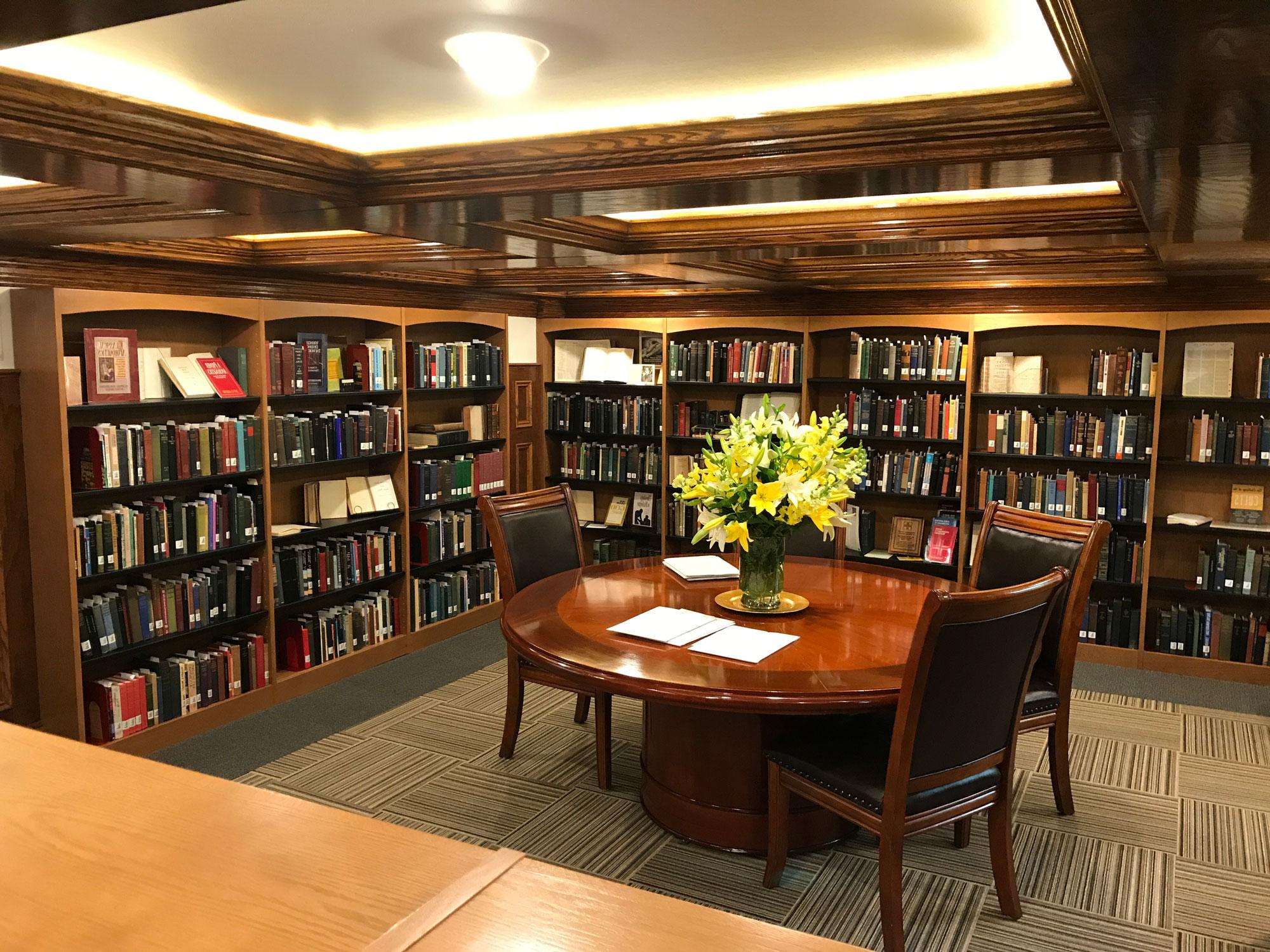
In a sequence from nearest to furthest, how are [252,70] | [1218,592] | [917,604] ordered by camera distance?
[252,70], [917,604], [1218,592]

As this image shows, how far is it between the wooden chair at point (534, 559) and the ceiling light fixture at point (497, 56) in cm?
218

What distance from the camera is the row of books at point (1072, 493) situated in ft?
17.4

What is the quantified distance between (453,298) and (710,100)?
415cm

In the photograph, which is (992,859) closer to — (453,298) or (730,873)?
(730,873)

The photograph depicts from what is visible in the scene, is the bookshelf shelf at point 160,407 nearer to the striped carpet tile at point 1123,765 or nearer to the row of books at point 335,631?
the row of books at point 335,631

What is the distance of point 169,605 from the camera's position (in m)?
4.28

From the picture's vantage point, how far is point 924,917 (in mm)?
2928

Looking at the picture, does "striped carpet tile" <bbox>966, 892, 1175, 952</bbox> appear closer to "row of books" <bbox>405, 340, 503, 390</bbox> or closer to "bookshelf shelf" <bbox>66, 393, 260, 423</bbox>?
"bookshelf shelf" <bbox>66, 393, 260, 423</bbox>

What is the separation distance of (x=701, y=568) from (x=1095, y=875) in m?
1.71

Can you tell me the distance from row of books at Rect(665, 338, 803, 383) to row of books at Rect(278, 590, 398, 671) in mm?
2347

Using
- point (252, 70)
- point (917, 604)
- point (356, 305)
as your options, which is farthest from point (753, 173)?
point (356, 305)

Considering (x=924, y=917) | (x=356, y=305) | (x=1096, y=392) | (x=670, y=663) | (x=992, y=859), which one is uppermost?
(x=356, y=305)

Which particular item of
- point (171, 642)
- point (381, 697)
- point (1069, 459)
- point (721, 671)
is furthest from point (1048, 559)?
point (171, 642)

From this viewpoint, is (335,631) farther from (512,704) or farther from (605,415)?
(605,415)
